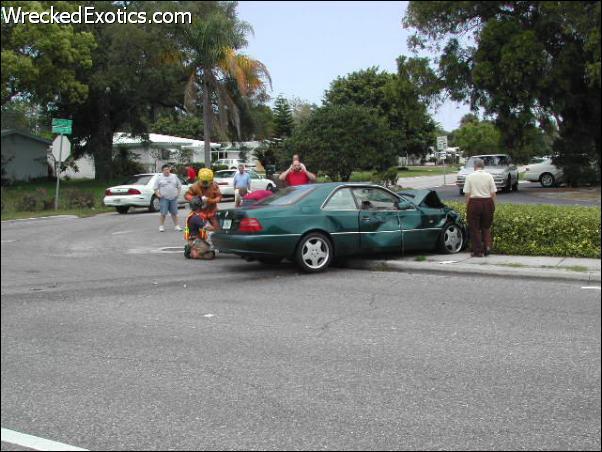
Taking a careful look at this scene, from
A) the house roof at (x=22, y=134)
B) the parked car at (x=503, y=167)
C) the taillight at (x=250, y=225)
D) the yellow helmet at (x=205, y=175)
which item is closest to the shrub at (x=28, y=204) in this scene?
the house roof at (x=22, y=134)

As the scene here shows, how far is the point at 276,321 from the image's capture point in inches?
266

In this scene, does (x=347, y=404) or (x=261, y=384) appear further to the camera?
(x=261, y=384)

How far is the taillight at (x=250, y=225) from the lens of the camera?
31.6 feet

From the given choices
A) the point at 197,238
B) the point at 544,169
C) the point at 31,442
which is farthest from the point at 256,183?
the point at 544,169

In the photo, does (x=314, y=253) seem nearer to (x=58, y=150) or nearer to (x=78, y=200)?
(x=78, y=200)

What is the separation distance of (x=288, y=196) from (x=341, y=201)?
2.69 ft

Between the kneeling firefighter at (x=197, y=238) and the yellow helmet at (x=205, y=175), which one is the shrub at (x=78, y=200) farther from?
the yellow helmet at (x=205, y=175)

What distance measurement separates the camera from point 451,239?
11039 mm

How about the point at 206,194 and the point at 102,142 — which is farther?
the point at 206,194

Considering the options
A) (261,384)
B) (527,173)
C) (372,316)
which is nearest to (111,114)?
(372,316)

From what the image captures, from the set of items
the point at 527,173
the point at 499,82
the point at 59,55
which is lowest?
A: the point at 527,173

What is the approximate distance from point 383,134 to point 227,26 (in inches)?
495

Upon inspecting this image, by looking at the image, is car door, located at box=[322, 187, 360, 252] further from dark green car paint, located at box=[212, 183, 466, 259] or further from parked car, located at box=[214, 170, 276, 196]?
parked car, located at box=[214, 170, 276, 196]

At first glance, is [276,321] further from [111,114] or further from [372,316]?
[111,114]
